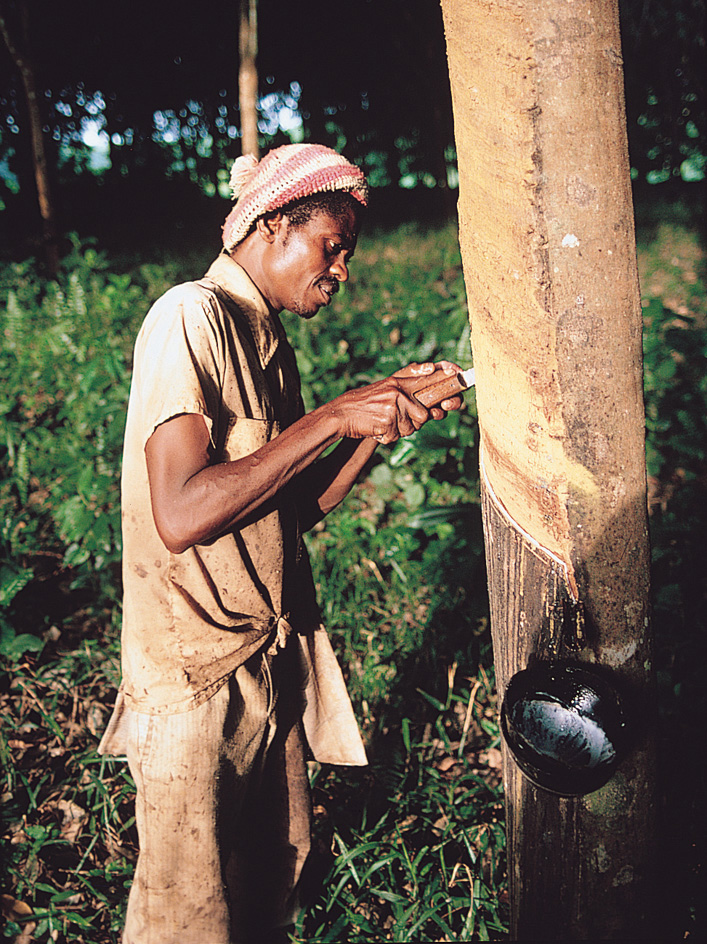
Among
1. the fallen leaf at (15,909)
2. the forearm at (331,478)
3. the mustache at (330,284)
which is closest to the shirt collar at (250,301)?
the mustache at (330,284)

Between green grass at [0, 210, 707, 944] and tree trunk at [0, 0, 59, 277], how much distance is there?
7.43ft

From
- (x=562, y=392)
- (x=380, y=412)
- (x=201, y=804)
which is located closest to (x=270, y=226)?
(x=380, y=412)

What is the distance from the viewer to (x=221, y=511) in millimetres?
1233

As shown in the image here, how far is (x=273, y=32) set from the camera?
579 inches

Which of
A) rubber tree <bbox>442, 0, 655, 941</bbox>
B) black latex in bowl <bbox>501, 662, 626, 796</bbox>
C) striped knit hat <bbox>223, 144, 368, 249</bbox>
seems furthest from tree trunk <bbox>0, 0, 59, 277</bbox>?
black latex in bowl <bbox>501, 662, 626, 796</bbox>

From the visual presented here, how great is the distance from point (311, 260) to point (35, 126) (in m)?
6.69

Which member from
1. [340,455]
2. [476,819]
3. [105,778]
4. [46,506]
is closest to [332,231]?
[340,455]

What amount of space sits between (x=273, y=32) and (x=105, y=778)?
649 inches

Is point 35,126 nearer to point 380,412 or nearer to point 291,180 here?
→ point 291,180

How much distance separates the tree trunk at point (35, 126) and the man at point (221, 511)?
20.7 ft

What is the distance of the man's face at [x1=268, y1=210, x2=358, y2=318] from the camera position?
154 centimetres

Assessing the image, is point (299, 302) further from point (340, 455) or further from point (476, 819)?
point (476, 819)

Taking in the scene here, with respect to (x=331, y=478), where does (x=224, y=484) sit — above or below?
above

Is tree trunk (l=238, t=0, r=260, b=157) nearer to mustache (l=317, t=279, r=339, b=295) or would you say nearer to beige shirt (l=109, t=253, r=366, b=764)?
mustache (l=317, t=279, r=339, b=295)
